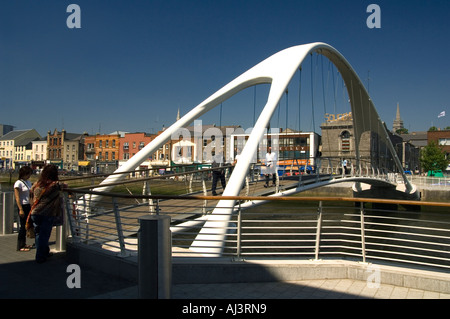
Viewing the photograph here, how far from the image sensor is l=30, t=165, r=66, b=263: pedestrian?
4.72m

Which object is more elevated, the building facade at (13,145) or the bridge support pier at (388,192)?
the building facade at (13,145)

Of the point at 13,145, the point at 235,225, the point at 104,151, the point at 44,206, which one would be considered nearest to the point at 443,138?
the point at 104,151

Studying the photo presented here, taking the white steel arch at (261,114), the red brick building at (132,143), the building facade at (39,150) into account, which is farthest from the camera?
the building facade at (39,150)

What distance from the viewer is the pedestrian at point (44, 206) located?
472 centimetres

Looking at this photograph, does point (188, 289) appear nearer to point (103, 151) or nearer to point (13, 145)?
point (103, 151)

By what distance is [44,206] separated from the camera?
15.5 feet

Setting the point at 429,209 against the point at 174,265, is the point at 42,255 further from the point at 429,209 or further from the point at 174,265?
the point at 429,209

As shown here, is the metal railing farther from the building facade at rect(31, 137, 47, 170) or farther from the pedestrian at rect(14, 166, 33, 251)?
the building facade at rect(31, 137, 47, 170)

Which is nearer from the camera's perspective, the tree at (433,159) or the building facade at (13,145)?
the tree at (433,159)

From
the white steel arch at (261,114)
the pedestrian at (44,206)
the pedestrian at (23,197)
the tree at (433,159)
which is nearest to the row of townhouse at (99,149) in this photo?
the tree at (433,159)

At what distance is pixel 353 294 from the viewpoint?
3.86 meters

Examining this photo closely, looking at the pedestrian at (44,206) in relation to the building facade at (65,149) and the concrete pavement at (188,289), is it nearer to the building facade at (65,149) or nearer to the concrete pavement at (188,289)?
the concrete pavement at (188,289)

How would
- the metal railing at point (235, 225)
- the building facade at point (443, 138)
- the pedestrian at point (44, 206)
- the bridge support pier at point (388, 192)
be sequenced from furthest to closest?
1. the building facade at point (443, 138)
2. the bridge support pier at point (388, 192)
3. the pedestrian at point (44, 206)
4. the metal railing at point (235, 225)
